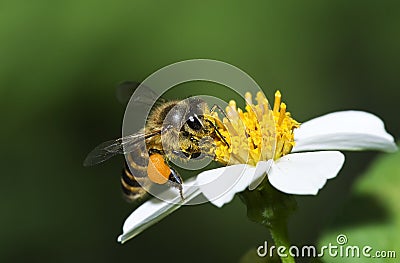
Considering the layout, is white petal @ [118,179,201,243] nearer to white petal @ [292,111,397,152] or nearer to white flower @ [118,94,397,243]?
white flower @ [118,94,397,243]

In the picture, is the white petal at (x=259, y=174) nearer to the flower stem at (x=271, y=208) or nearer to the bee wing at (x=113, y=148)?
the flower stem at (x=271, y=208)

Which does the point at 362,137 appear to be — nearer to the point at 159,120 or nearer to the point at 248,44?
the point at 159,120

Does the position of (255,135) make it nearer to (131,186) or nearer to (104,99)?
(131,186)

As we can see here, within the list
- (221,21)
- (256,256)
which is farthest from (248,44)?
(256,256)

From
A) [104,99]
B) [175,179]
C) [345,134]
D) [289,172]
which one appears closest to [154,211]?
[175,179]

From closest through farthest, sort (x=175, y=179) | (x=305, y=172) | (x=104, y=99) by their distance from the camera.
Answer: (x=305, y=172) < (x=175, y=179) < (x=104, y=99)

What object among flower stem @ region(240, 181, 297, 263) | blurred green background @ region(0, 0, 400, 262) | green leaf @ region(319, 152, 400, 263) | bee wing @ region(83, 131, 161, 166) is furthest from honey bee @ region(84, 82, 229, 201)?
blurred green background @ region(0, 0, 400, 262)

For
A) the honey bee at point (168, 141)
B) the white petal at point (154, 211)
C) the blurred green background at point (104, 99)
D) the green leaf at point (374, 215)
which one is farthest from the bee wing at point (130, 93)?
the blurred green background at point (104, 99)
